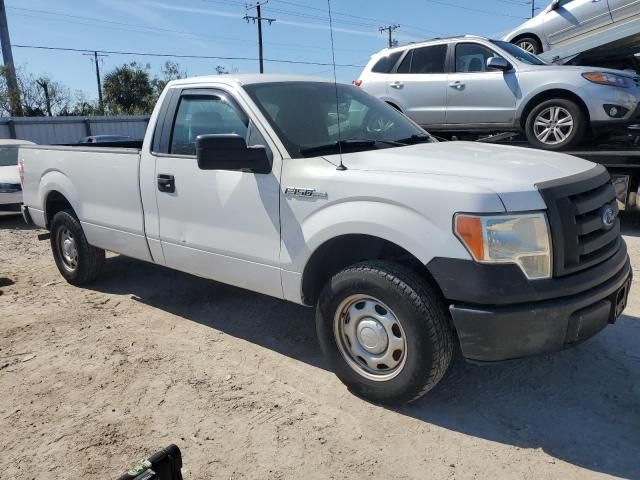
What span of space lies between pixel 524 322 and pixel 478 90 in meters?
5.96

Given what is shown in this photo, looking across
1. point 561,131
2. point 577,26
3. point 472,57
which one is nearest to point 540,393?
point 561,131

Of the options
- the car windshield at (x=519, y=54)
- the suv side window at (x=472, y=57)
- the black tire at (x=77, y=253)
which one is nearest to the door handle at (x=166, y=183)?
the black tire at (x=77, y=253)

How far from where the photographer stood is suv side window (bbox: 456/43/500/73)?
806 centimetres

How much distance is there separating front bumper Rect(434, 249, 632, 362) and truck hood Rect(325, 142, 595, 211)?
442 millimetres

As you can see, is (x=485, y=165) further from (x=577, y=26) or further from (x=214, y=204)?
(x=577, y=26)

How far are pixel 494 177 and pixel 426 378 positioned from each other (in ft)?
3.68

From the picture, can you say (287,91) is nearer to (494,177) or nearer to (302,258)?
(302,258)

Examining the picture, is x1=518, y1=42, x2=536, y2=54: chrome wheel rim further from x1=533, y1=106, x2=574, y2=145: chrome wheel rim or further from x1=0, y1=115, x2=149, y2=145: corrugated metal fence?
x1=0, y1=115, x2=149, y2=145: corrugated metal fence

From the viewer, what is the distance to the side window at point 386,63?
8953 mm

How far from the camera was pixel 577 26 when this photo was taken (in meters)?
9.39

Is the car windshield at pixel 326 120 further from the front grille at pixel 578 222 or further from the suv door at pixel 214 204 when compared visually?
the front grille at pixel 578 222

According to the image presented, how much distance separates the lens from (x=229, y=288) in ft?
18.3

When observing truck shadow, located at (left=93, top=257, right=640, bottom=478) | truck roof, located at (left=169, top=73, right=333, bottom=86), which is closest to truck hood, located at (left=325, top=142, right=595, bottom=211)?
truck roof, located at (left=169, top=73, right=333, bottom=86)

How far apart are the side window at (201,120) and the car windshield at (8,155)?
8.27 metres
